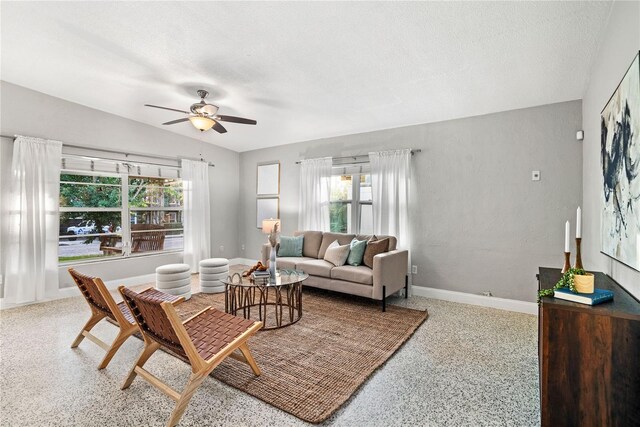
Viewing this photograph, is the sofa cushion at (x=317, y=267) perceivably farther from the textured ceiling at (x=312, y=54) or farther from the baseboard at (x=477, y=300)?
the textured ceiling at (x=312, y=54)

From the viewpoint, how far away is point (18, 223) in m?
3.94

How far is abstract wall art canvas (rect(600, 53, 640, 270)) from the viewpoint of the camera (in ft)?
4.95

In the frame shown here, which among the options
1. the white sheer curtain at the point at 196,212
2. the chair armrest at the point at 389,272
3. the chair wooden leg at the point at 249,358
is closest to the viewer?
the chair wooden leg at the point at 249,358

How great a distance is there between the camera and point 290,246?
503 cm

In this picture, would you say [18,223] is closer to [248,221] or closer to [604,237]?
[248,221]

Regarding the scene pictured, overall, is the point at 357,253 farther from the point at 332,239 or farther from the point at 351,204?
the point at 351,204

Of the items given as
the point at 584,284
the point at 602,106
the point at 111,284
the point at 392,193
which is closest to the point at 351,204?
the point at 392,193

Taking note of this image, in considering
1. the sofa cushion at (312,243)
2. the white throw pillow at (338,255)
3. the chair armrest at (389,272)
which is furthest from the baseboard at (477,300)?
the sofa cushion at (312,243)

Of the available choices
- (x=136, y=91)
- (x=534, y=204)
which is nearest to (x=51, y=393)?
(x=136, y=91)

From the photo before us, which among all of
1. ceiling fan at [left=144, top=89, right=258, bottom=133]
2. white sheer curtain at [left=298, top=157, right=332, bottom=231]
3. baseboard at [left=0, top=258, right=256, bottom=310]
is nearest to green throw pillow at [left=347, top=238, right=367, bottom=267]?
white sheer curtain at [left=298, top=157, right=332, bottom=231]

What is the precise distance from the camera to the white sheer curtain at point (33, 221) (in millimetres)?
3910

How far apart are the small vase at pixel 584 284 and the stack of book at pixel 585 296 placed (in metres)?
0.03

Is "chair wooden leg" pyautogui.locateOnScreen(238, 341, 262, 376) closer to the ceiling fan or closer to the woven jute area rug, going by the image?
the woven jute area rug

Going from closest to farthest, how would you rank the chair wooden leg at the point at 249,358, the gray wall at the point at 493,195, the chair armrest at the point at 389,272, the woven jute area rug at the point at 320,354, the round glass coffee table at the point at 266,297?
the woven jute area rug at the point at 320,354 < the chair wooden leg at the point at 249,358 < the round glass coffee table at the point at 266,297 < the gray wall at the point at 493,195 < the chair armrest at the point at 389,272
